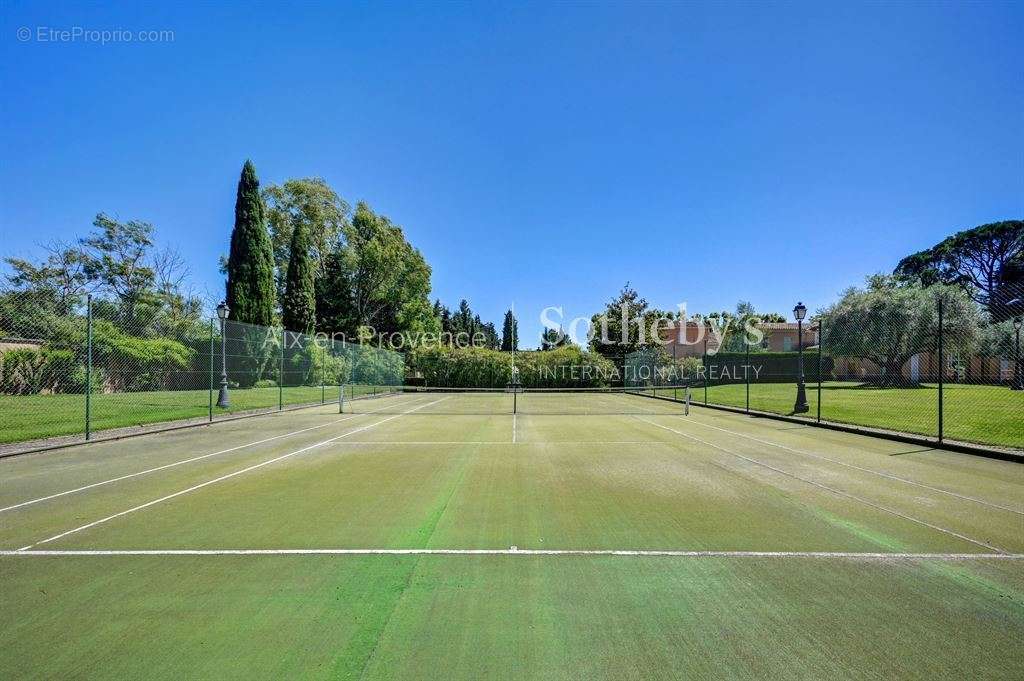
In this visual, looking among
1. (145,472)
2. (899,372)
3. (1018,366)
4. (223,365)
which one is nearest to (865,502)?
(1018,366)

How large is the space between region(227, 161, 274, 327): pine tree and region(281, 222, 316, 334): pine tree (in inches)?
172

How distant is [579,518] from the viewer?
4773 mm

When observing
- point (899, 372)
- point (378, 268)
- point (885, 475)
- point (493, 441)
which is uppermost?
point (378, 268)

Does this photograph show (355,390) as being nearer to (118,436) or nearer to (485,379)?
(485,379)

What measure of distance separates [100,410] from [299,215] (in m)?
32.4

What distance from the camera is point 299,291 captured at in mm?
37562

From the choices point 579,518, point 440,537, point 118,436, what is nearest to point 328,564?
point 440,537

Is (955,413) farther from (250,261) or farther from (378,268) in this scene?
(378,268)

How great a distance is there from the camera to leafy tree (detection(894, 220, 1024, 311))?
5194 cm

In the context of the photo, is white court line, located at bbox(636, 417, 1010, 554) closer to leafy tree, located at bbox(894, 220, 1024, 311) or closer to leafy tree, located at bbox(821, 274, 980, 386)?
leafy tree, located at bbox(821, 274, 980, 386)

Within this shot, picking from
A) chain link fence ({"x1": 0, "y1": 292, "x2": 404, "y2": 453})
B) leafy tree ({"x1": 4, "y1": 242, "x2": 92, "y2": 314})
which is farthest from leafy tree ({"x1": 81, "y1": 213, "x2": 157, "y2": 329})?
chain link fence ({"x1": 0, "y1": 292, "x2": 404, "y2": 453})

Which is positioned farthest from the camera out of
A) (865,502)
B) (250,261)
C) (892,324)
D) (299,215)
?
(299,215)

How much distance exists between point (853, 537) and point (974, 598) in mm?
1113

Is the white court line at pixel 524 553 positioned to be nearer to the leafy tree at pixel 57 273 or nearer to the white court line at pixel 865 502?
the white court line at pixel 865 502
